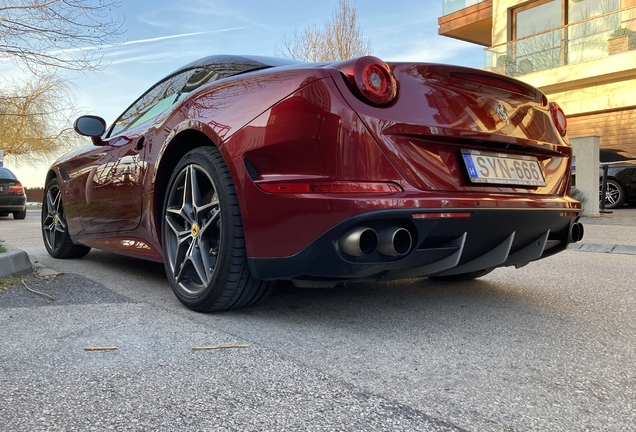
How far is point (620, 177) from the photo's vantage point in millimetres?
11977

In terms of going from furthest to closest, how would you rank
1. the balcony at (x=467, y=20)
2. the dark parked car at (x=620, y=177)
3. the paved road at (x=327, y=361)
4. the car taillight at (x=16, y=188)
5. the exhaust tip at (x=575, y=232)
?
the balcony at (x=467, y=20) → the car taillight at (x=16, y=188) → the dark parked car at (x=620, y=177) → the exhaust tip at (x=575, y=232) → the paved road at (x=327, y=361)

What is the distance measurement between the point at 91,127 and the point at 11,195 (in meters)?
11.3

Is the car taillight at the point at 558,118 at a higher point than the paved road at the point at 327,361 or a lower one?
higher

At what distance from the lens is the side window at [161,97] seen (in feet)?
10.4

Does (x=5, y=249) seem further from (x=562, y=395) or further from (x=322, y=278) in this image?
(x=562, y=395)

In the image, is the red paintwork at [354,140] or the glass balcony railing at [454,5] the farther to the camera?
the glass balcony railing at [454,5]

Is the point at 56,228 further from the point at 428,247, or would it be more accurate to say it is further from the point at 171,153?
the point at 428,247

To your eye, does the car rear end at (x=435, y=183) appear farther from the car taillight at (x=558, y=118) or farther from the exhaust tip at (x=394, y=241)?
the car taillight at (x=558, y=118)

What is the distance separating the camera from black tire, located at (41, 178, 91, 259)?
186 inches

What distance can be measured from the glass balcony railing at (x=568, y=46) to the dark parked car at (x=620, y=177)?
12.5ft

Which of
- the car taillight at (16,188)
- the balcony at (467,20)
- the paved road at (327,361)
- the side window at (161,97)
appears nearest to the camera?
the paved road at (327,361)

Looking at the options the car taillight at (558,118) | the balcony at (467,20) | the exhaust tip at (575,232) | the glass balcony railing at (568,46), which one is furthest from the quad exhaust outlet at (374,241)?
the balcony at (467,20)

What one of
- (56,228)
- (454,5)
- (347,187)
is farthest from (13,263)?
(454,5)

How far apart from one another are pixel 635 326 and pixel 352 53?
777 inches
